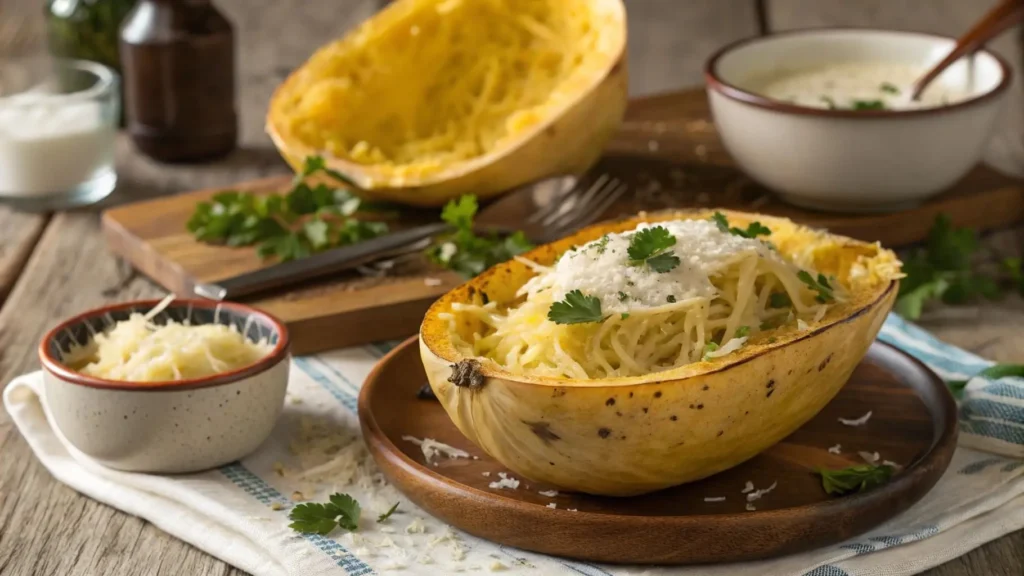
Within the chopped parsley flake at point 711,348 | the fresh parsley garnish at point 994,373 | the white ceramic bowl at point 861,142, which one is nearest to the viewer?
the chopped parsley flake at point 711,348

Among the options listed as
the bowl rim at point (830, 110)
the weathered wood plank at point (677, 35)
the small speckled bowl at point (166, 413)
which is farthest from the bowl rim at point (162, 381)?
the weathered wood plank at point (677, 35)

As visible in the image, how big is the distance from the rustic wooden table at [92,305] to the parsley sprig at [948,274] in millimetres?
53

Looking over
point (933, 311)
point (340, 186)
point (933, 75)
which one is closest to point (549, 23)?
point (340, 186)

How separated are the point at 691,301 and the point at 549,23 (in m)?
1.91

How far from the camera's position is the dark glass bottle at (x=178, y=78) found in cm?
400

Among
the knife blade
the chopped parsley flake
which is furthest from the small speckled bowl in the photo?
the chopped parsley flake

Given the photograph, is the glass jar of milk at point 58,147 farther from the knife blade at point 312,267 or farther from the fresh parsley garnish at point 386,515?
the fresh parsley garnish at point 386,515

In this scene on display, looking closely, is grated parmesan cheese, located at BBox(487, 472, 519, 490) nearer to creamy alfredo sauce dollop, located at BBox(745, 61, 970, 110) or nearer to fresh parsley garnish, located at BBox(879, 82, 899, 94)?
creamy alfredo sauce dollop, located at BBox(745, 61, 970, 110)

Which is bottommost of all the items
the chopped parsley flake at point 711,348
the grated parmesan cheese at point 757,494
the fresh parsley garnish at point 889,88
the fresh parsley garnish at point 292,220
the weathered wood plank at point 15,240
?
the weathered wood plank at point 15,240

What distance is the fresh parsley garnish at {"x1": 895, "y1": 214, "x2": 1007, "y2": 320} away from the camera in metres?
3.22

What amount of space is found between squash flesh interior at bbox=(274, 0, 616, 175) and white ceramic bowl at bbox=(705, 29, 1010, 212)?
46cm

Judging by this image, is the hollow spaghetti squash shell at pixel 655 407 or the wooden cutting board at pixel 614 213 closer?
the hollow spaghetti squash shell at pixel 655 407

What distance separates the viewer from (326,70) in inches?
150

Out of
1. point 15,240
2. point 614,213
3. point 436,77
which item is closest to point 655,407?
point 614,213
